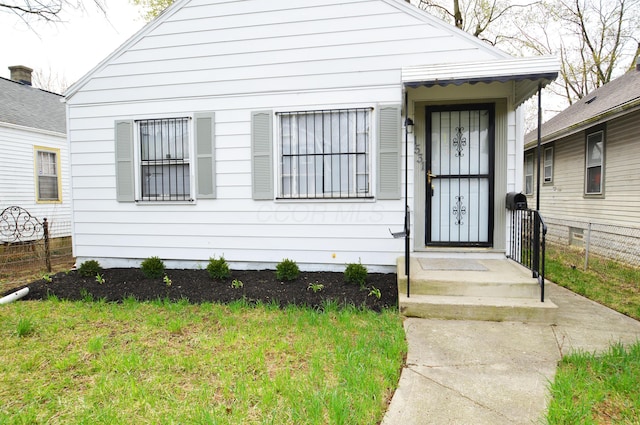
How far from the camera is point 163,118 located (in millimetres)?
5406

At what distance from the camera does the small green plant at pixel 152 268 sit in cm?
505

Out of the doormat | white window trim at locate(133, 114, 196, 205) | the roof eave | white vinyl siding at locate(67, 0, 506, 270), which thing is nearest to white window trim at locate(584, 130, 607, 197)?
the roof eave

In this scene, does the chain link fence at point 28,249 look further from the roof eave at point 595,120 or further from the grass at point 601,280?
the roof eave at point 595,120

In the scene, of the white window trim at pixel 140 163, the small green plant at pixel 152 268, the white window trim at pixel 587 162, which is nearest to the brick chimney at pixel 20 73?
the white window trim at pixel 140 163

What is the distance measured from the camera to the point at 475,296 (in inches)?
142

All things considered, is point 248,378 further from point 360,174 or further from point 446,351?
point 360,174

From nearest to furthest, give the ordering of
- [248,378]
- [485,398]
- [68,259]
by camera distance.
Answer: [485,398], [248,378], [68,259]

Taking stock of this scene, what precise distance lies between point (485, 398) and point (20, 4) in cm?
687

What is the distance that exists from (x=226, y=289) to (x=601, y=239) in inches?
307

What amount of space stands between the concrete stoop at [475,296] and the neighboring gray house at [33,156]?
9.51 m

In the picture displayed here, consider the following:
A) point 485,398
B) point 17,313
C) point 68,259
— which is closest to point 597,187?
point 485,398

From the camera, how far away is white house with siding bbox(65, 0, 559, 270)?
469 centimetres

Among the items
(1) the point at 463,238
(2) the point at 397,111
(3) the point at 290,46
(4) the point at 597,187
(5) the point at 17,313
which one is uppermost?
Result: (3) the point at 290,46

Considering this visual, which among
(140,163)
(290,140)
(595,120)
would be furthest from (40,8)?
(595,120)
